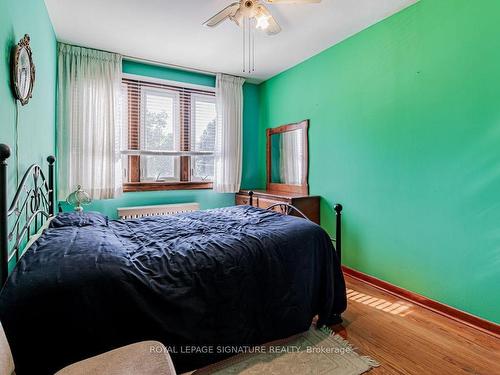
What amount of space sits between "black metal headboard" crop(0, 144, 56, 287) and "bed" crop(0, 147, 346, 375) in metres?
0.02

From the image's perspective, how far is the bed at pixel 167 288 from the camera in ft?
3.67

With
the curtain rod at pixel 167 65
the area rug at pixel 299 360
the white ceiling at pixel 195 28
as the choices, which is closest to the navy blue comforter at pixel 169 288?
Result: the area rug at pixel 299 360

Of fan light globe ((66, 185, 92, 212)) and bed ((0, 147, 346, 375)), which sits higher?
fan light globe ((66, 185, 92, 212))

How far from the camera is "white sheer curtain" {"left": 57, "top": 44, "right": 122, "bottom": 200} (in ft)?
10.5

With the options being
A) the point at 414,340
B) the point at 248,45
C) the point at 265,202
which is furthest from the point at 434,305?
the point at 248,45

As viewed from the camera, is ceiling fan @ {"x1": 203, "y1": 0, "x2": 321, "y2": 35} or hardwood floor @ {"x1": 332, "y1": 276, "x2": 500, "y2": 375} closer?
hardwood floor @ {"x1": 332, "y1": 276, "x2": 500, "y2": 375}

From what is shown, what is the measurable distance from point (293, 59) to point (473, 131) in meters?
2.29

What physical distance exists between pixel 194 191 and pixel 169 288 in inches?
111

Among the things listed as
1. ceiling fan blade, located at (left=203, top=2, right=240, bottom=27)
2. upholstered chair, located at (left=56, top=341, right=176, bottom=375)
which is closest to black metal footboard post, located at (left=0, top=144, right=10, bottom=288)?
upholstered chair, located at (left=56, top=341, right=176, bottom=375)

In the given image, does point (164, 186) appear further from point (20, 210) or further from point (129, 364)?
point (129, 364)

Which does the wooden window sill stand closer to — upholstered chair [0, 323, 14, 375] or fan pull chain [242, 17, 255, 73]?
fan pull chain [242, 17, 255, 73]

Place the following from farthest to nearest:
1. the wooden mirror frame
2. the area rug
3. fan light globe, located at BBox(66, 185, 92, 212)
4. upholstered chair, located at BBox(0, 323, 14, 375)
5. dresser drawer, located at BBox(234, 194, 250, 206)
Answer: dresser drawer, located at BBox(234, 194, 250, 206), the wooden mirror frame, fan light globe, located at BBox(66, 185, 92, 212), the area rug, upholstered chair, located at BBox(0, 323, 14, 375)

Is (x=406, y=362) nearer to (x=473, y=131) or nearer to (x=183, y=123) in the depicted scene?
(x=473, y=131)

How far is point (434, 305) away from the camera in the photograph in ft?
7.70
